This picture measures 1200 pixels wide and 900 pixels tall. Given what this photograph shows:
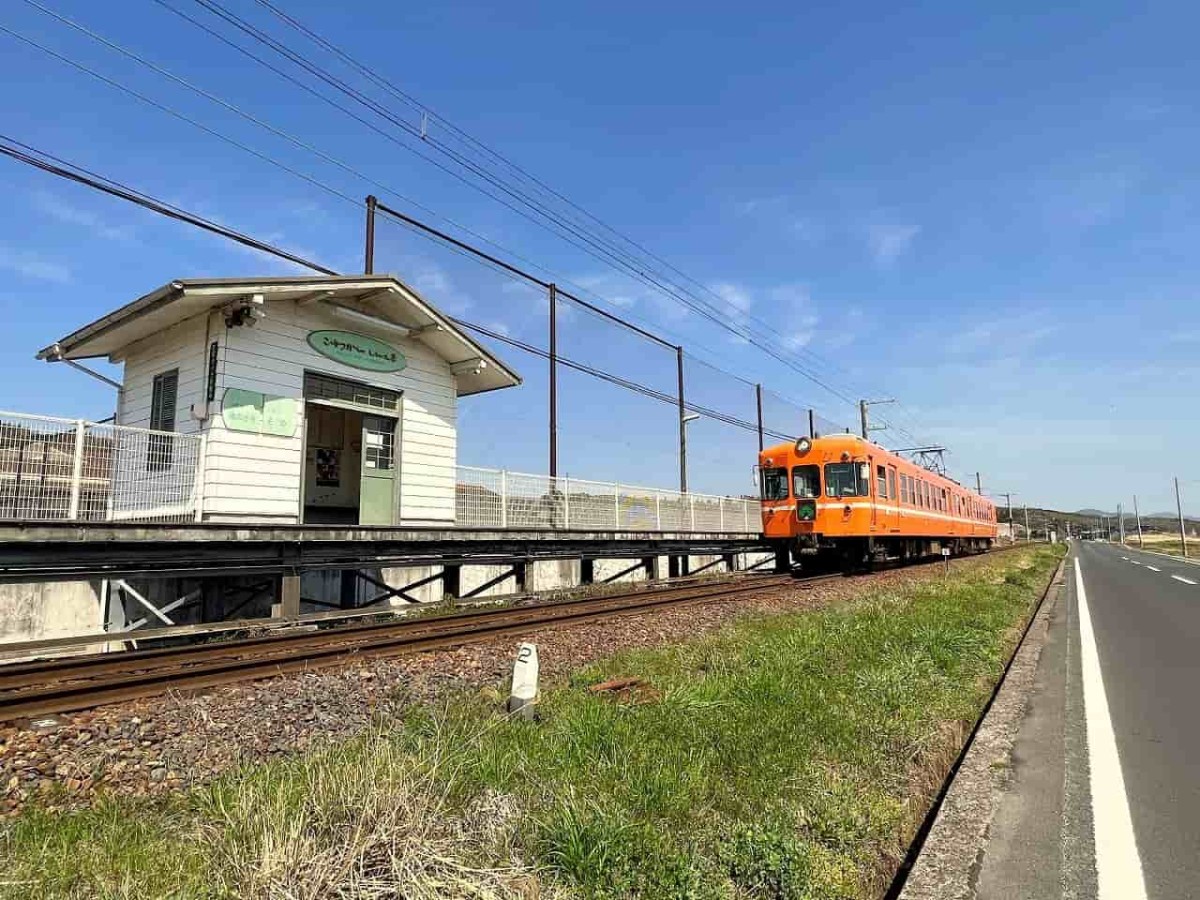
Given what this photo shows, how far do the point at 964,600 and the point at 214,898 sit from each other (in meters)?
11.3

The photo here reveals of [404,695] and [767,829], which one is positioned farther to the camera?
[404,695]

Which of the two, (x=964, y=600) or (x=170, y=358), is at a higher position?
(x=170, y=358)

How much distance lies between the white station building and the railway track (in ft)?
10.9

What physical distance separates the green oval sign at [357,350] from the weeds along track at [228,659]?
5298 mm

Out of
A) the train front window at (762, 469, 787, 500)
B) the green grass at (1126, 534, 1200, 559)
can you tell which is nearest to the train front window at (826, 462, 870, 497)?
the train front window at (762, 469, 787, 500)

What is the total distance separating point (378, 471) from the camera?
1350 cm

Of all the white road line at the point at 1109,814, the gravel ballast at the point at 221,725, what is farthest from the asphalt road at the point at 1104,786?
the gravel ballast at the point at 221,725

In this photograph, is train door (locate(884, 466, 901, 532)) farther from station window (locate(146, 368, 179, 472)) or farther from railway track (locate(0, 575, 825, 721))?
station window (locate(146, 368, 179, 472))

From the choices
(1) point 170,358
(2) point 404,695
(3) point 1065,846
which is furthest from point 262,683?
(1) point 170,358

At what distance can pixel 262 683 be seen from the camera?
604 centimetres

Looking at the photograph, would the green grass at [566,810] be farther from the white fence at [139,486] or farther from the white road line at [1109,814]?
the white fence at [139,486]

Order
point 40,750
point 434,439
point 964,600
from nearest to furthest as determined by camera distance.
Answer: point 40,750
point 964,600
point 434,439

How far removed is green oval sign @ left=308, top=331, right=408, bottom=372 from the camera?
42.2 ft

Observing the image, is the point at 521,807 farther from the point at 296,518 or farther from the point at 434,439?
the point at 434,439
